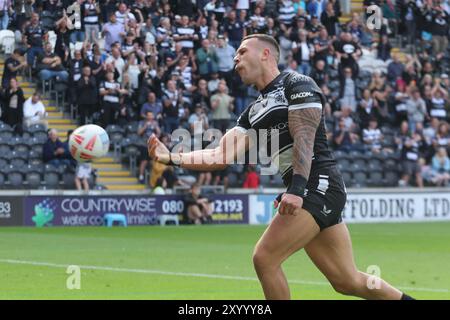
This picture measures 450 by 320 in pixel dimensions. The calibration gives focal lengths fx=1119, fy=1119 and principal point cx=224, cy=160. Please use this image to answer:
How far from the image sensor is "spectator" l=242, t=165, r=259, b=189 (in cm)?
2928

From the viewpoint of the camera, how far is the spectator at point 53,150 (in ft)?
88.2

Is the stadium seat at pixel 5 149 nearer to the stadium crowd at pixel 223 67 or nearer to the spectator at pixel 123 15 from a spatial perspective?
the stadium crowd at pixel 223 67

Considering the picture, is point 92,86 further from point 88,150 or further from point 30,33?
point 88,150

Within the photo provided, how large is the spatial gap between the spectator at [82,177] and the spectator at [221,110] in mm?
3874

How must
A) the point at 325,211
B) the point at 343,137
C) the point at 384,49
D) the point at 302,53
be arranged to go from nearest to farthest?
the point at 325,211
the point at 343,137
the point at 302,53
the point at 384,49

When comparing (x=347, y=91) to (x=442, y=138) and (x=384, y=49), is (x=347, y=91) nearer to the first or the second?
(x=384, y=49)

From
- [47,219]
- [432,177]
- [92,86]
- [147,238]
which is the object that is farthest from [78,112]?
[432,177]

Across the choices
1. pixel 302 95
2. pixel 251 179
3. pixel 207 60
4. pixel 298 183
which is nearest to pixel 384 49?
pixel 207 60

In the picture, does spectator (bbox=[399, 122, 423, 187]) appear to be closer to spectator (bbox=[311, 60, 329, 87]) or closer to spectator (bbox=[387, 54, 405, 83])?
spectator (bbox=[387, 54, 405, 83])

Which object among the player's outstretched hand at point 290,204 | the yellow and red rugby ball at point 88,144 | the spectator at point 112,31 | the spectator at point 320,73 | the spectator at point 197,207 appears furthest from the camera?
the spectator at point 320,73

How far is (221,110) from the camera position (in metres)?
29.3

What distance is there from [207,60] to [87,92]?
3.95 m

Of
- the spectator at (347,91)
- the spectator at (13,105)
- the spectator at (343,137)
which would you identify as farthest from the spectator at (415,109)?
the spectator at (13,105)

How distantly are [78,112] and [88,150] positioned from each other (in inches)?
728
